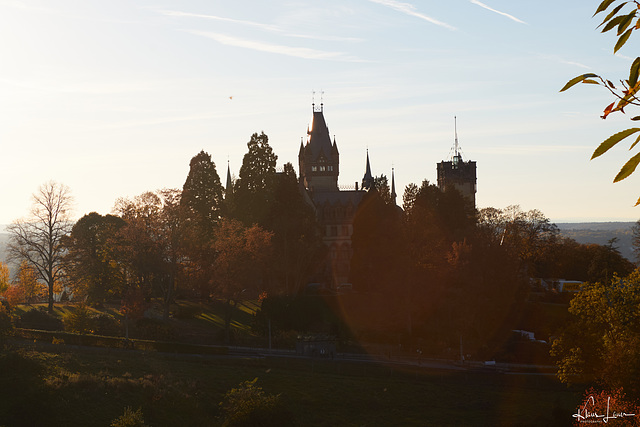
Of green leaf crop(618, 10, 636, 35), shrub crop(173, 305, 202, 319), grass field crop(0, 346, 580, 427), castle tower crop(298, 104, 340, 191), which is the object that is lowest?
grass field crop(0, 346, 580, 427)

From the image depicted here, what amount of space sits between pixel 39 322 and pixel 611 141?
219 feet

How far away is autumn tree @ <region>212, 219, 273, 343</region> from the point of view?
65.8 meters

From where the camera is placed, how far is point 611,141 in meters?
4.78

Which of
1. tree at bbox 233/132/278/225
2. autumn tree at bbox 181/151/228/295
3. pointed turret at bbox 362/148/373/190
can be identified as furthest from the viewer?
pointed turret at bbox 362/148/373/190

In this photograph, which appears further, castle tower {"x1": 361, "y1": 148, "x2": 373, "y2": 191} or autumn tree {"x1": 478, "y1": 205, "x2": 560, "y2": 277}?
castle tower {"x1": 361, "y1": 148, "x2": 373, "y2": 191}

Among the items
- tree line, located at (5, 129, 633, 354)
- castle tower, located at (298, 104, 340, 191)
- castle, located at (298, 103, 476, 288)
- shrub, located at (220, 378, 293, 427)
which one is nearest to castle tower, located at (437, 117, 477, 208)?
castle, located at (298, 103, 476, 288)

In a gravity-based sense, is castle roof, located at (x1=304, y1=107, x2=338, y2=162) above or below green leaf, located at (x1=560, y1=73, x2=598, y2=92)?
above

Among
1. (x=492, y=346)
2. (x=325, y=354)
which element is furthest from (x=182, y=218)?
(x=492, y=346)

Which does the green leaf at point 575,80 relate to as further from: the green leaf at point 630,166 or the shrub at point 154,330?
the shrub at point 154,330

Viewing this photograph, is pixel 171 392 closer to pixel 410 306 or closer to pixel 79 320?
pixel 79 320

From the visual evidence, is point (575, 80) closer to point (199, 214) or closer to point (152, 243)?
point (152, 243)

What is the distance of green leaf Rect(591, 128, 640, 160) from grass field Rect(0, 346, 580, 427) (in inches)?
1489

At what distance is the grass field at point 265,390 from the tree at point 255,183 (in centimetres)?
2935

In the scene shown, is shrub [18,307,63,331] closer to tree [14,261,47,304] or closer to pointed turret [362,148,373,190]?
tree [14,261,47,304]
